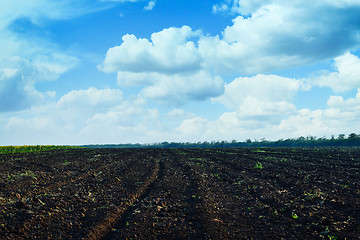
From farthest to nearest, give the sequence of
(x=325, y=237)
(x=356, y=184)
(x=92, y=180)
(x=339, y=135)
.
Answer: (x=339, y=135)
(x=92, y=180)
(x=356, y=184)
(x=325, y=237)

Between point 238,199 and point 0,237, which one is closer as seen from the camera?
point 0,237

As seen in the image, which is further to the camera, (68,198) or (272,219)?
(68,198)

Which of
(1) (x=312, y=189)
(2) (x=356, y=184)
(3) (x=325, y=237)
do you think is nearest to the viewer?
(3) (x=325, y=237)

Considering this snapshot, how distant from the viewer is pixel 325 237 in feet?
25.2

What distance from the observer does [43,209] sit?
1038 cm

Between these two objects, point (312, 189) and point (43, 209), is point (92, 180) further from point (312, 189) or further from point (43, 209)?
point (312, 189)

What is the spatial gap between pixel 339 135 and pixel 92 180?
80.9 meters

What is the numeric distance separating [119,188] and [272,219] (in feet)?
27.0

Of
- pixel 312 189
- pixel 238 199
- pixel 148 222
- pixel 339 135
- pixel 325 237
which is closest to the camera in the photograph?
pixel 325 237

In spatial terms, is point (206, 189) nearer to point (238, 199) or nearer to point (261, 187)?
point (238, 199)

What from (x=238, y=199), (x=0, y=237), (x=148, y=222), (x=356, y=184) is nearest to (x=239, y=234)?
(x=148, y=222)

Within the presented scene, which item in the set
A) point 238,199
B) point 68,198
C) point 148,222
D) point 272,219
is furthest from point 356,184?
point 68,198

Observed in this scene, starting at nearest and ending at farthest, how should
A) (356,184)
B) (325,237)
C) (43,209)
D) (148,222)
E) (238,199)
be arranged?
(325,237) < (148,222) < (43,209) < (238,199) < (356,184)

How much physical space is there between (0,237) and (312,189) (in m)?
13.1
